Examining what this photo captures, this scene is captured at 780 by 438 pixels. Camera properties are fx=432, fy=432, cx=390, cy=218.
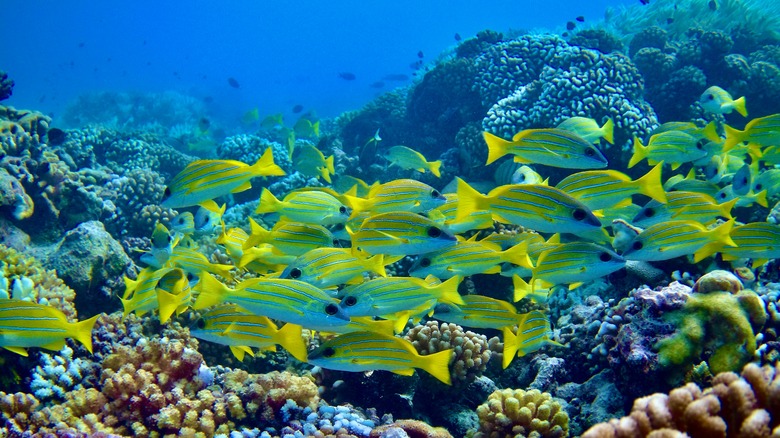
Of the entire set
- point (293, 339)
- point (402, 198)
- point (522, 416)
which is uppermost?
point (402, 198)

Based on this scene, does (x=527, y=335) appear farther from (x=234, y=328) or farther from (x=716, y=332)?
(x=234, y=328)

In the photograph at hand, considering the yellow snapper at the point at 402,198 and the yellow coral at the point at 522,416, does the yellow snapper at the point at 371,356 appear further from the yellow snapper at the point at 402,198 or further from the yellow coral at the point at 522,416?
the yellow snapper at the point at 402,198

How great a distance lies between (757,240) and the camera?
12.6 feet

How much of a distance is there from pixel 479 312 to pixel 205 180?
2.80 metres

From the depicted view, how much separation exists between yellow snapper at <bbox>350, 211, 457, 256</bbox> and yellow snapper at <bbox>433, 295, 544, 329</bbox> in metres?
0.73

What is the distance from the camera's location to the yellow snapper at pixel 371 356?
293 cm

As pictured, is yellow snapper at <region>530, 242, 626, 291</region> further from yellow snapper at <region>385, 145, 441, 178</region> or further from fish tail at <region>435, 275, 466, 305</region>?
yellow snapper at <region>385, 145, 441, 178</region>

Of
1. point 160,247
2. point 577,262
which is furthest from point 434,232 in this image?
point 160,247

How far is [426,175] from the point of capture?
1016cm

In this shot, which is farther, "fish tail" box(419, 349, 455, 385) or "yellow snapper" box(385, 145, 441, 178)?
"yellow snapper" box(385, 145, 441, 178)

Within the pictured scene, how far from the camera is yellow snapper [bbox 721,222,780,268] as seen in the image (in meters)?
3.82

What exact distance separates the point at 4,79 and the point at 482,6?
561 feet

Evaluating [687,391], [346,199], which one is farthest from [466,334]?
[687,391]

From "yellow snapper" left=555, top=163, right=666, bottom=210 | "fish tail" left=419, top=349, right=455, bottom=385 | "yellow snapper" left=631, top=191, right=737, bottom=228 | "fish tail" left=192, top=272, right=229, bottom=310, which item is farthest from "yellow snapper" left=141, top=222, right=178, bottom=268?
"yellow snapper" left=631, top=191, right=737, bottom=228
